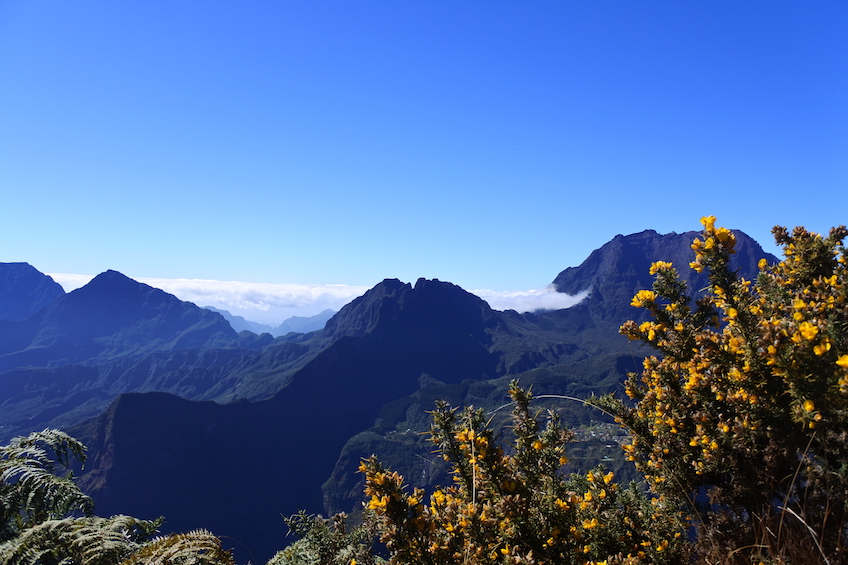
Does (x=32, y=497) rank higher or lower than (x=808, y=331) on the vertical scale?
lower

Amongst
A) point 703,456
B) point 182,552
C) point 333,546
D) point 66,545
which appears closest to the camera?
point 182,552

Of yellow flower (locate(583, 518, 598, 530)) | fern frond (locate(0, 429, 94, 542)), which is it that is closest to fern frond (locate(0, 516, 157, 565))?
fern frond (locate(0, 429, 94, 542))

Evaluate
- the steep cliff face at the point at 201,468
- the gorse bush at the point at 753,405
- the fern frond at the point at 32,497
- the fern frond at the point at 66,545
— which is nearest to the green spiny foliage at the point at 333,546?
the fern frond at the point at 66,545

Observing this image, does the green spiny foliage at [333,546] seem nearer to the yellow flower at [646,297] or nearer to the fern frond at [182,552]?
the fern frond at [182,552]

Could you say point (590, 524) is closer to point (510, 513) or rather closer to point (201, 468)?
point (510, 513)

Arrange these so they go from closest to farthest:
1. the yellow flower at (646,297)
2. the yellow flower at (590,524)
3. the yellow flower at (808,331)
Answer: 1. the yellow flower at (808,331)
2. the yellow flower at (590,524)
3. the yellow flower at (646,297)

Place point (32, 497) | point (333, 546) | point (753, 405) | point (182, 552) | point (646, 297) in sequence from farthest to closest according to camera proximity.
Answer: point (646, 297) < point (333, 546) < point (32, 497) < point (753, 405) < point (182, 552)

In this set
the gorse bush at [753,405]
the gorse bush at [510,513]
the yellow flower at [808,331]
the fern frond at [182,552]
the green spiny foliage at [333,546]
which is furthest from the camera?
the green spiny foliage at [333,546]

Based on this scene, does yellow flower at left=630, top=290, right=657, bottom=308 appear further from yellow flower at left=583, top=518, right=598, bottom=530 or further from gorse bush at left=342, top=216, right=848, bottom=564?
yellow flower at left=583, top=518, right=598, bottom=530

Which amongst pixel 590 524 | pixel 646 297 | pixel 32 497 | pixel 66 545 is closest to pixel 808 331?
pixel 646 297

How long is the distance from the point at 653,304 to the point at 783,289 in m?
1.60

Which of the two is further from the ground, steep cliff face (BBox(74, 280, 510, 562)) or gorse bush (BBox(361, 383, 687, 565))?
gorse bush (BBox(361, 383, 687, 565))

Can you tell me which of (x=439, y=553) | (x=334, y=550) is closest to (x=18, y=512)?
(x=334, y=550)

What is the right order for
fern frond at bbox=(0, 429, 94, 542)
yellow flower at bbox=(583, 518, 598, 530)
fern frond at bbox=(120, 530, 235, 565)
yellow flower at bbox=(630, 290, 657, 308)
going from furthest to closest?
yellow flower at bbox=(630, 290, 657, 308), yellow flower at bbox=(583, 518, 598, 530), fern frond at bbox=(0, 429, 94, 542), fern frond at bbox=(120, 530, 235, 565)
